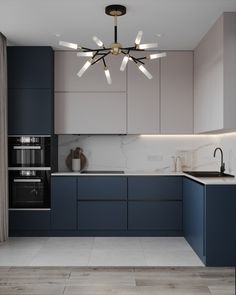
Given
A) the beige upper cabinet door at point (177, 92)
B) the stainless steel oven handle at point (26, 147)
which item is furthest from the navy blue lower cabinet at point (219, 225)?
the stainless steel oven handle at point (26, 147)

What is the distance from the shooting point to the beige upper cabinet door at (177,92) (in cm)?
503

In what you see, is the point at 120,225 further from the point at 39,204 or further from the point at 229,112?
the point at 229,112

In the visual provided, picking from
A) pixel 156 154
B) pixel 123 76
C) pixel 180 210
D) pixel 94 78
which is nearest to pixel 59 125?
pixel 94 78

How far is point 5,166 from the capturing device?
4.52 m

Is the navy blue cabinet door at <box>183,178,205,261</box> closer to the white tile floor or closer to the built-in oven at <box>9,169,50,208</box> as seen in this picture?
the white tile floor

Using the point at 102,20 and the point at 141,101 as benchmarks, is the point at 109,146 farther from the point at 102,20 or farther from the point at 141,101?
the point at 102,20

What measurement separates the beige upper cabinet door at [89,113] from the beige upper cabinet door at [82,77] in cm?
9

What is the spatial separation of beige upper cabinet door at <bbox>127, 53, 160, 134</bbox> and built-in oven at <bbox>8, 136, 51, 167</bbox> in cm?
121

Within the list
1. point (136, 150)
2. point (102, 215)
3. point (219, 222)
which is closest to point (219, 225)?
point (219, 222)

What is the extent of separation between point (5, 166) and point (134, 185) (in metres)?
1.70

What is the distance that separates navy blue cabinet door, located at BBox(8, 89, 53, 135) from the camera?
4.78 metres

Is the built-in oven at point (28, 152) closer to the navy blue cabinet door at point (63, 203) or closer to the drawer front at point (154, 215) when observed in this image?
the navy blue cabinet door at point (63, 203)

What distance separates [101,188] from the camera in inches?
187

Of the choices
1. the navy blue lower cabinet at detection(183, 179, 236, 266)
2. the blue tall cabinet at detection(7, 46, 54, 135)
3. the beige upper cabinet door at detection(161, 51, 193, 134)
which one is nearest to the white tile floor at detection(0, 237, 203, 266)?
the navy blue lower cabinet at detection(183, 179, 236, 266)
